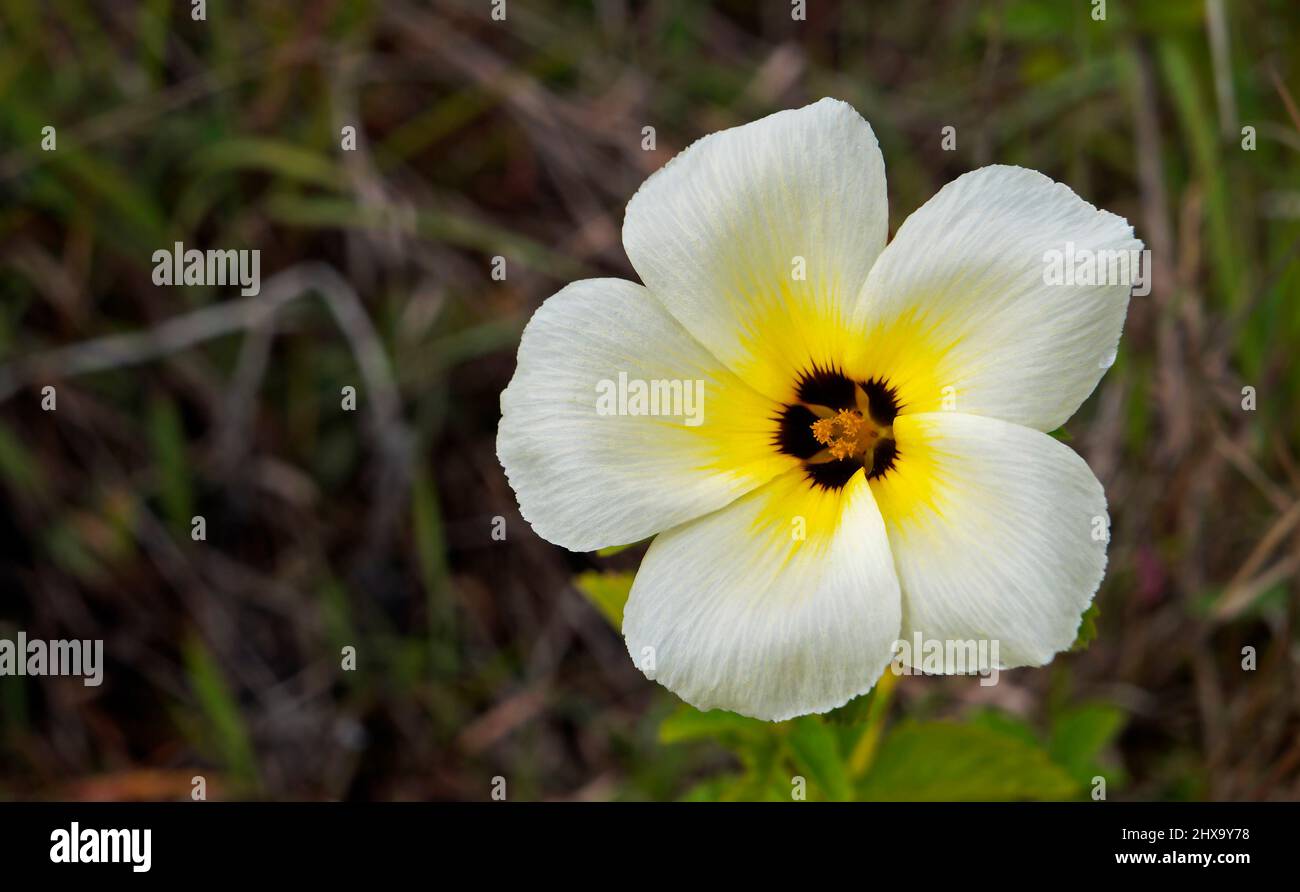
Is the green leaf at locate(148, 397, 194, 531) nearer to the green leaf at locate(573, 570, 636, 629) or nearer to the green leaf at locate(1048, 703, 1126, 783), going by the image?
the green leaf at locate(573, 570, 636, 629)

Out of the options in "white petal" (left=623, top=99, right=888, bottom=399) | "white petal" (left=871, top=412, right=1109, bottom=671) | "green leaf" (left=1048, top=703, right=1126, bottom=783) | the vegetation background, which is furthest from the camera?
the vegetation background

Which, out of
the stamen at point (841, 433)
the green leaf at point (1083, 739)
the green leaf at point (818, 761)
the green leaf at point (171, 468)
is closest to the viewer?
the stamen at point (841, 433)

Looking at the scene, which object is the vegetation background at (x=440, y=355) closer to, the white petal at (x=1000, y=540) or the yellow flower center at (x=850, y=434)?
the yellow flower center at (x=850, y=434)

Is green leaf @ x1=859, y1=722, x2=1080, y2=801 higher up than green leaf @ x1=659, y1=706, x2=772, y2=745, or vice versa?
green leaf @ x1=659, y1=706, x2=772, y2=745

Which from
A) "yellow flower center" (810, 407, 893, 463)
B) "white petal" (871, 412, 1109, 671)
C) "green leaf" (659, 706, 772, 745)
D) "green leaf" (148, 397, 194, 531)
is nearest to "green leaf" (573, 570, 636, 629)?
"green leaf" (659, 706, 772, 745)

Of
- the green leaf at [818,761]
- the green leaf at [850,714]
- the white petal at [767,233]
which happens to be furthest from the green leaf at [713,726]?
the white petal at [767,233]

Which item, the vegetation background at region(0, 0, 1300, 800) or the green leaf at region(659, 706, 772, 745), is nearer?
the green leaf at region(659, 706, 772, 745)
